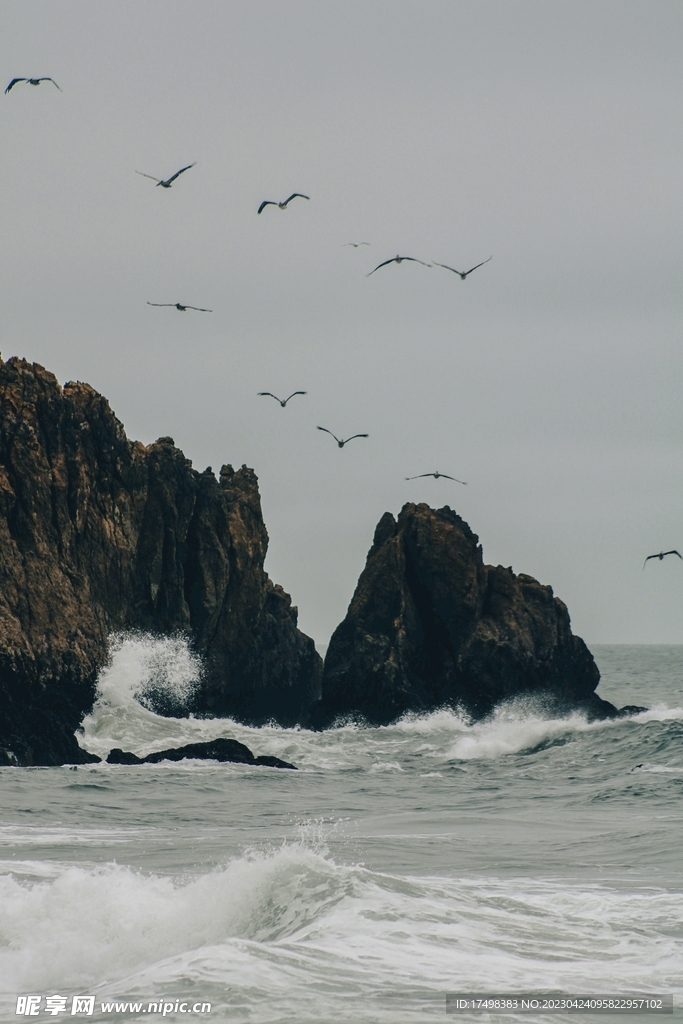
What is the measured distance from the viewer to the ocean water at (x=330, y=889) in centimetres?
1517

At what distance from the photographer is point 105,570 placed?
2363 inches

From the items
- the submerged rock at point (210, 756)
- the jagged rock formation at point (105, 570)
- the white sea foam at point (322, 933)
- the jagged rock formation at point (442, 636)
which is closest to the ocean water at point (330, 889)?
the white sea foam at point (322, 933)

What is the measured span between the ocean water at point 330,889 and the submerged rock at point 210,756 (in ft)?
5.64

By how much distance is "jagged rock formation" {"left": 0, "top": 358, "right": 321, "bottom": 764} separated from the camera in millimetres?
50375

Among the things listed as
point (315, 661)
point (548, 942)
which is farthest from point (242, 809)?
point (315, 661)

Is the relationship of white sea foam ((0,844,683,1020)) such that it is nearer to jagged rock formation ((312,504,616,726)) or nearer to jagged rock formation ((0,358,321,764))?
jagged rock formation ((0,358,321,764))

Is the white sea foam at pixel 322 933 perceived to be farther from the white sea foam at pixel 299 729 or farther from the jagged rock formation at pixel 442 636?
the jagged rock formation at pixel 442 636

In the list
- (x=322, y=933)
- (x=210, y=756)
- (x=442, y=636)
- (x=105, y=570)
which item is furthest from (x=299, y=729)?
(x=322, y=933)

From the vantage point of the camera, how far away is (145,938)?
1728cm

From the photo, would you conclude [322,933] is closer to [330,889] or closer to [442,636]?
[330,889]

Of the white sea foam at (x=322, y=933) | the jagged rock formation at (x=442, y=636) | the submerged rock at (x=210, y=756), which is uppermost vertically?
the jagged rock formation at (x=442, y=636)

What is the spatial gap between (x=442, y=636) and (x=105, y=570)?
1905 cm

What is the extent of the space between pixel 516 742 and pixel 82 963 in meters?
41.1

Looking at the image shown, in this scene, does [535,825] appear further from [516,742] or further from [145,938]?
[516,742]
